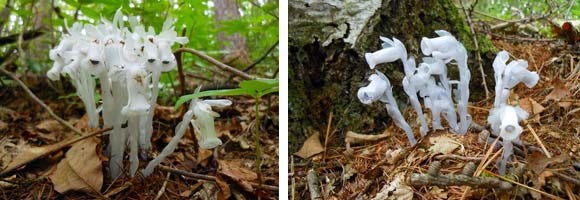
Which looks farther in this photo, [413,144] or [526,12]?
[526,12]

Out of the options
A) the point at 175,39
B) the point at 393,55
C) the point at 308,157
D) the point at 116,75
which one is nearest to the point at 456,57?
the point at 393,55

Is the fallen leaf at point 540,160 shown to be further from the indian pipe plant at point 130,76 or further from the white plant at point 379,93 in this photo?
the indian pipe plant at point 130,76

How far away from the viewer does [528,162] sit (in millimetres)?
1161

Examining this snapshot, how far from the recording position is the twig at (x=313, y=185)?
151 centimetres

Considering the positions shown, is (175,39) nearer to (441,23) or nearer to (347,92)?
(347,92)

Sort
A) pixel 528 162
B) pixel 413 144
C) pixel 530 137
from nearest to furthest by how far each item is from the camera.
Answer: pixel 528 162 → pixel 530 137 → pixel 413 144

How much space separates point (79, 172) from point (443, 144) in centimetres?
A: 98

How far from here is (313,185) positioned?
1.54 meters

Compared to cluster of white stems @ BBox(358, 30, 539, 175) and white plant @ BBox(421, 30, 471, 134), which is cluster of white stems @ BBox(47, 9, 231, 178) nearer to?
cluster of white stems @ BBox(358, 30, 539, 175)

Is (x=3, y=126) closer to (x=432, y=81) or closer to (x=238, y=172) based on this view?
(x=238, y=172)

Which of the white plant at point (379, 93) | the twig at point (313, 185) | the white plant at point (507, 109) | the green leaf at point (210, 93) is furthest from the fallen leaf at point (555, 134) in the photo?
the green leaf at point (210, 93)

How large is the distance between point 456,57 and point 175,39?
716 mm

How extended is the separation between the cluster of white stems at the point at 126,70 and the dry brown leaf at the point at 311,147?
283mm

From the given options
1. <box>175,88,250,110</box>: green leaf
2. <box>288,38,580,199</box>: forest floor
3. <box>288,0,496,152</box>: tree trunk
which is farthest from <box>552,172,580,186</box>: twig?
<box>175,88,250,110</box>: green leaf
